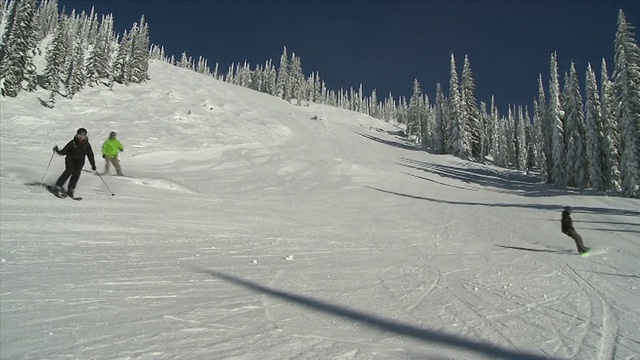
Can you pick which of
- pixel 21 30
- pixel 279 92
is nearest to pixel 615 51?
pixel 21 30

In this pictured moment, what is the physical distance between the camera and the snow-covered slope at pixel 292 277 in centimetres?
371

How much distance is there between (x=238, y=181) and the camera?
2045 cm

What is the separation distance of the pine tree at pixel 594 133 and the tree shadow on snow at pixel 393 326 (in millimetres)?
45182

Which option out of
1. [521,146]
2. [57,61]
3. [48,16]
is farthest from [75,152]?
[48,16]

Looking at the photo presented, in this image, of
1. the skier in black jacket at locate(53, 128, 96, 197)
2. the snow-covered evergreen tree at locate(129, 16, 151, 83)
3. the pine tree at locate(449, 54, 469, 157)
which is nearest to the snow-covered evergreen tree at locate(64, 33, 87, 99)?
the snow-covered evergreen tree at locate(129, 16, 151, 83)

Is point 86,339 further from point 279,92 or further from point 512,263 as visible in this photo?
point 279,92

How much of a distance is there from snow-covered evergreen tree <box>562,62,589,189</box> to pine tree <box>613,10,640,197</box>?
9.00 meters

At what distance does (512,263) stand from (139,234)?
8.68 meters

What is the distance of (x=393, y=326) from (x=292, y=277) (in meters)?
2.31

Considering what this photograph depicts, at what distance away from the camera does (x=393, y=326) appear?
438 cm

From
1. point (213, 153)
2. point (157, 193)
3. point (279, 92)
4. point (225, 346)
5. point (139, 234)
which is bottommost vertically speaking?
point (225, 346)

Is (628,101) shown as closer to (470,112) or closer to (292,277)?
(470,112)

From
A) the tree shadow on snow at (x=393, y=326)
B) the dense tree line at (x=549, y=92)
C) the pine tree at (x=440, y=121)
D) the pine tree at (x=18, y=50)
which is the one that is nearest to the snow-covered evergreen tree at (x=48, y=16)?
the dense tree line at (x=549, y=92)

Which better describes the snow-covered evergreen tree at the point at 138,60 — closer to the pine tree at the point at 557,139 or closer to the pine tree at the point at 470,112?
the pine tree at the point at 470,112
